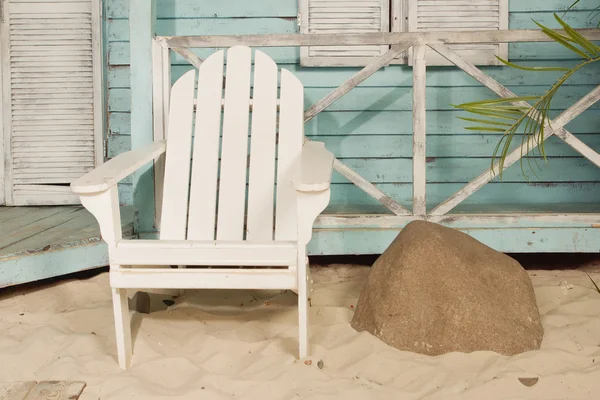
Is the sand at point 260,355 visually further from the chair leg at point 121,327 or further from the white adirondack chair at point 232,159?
the white adirondack chair at point 232,159

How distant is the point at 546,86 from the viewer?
443 centimetres

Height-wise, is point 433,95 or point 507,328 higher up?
point 433,95

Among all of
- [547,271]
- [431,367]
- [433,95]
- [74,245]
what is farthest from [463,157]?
[74,245]

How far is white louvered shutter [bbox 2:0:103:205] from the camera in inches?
178

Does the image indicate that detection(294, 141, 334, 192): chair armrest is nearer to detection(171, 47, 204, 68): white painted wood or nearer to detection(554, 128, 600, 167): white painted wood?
detection(171, 47, 204, 68): white painted wood

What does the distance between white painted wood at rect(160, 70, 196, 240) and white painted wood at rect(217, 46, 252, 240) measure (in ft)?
0.54

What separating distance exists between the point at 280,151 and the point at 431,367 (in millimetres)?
1168

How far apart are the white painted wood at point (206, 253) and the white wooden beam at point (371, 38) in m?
1.34

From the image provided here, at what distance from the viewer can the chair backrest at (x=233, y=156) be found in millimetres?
3016

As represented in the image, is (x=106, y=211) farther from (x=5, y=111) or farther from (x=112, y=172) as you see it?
(x=5, y=111)

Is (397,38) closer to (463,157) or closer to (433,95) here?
(433,95)

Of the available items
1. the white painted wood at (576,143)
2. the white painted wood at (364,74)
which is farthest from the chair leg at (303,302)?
the white painted wood at (576,143)

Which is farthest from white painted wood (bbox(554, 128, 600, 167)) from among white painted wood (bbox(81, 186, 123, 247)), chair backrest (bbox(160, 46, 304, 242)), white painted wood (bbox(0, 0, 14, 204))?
white painted wood (bbox(0, 0, 14, 204))

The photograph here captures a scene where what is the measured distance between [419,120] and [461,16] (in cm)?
126
